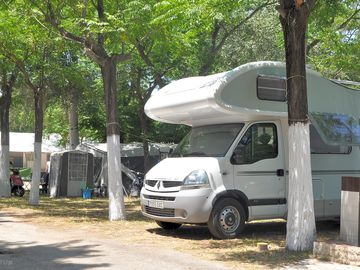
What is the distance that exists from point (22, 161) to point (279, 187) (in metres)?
39.7

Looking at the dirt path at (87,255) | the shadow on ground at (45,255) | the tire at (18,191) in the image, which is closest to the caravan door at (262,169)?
the dirt path at (87,255)

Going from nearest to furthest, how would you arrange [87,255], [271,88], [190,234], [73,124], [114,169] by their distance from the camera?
[87,255] → [271,88] → [190,234] → [114,169] → [73,124]

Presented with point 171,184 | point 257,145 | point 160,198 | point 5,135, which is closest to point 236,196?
point 257,145

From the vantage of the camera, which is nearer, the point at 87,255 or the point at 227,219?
the point at 87,255

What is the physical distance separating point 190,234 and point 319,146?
3168 mm

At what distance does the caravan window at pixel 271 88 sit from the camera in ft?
32.0

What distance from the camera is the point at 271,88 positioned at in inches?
390

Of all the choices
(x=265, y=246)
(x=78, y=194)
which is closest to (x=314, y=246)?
(x=265, y=246)

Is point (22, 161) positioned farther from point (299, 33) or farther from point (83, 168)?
point (299, 33)

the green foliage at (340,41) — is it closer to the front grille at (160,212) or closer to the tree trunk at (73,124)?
the front grille at (160,212)

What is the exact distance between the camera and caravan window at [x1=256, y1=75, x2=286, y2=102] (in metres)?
9.75

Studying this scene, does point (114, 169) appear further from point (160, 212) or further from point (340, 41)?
point (340, 41)

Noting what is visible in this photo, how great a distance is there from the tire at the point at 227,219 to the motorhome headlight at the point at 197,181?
0.46 meters

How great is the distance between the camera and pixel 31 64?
57.1 ft
